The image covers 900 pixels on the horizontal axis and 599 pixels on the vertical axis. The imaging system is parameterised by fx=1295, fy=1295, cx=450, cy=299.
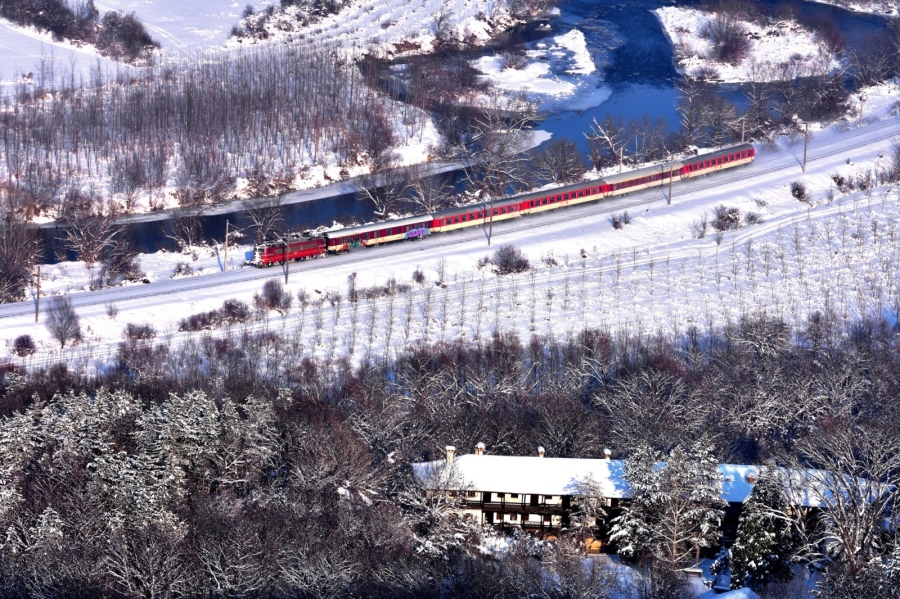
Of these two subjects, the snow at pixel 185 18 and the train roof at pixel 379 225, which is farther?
the snow at pixel 185 18

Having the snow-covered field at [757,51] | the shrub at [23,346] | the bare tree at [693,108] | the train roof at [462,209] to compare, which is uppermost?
the snow-covered field at [757,51]

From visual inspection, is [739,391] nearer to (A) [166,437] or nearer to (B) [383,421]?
(B) [383,421]

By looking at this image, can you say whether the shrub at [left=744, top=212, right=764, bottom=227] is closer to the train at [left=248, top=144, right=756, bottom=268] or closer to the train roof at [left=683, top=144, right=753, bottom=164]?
the train at [left=248, top=144, right=756, bottom=268]

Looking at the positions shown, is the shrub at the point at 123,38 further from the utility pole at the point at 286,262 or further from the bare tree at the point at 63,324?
the bare tree at the point at 63,324

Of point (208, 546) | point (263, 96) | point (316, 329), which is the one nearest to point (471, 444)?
point (208, 546)

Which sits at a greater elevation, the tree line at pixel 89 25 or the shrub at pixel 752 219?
the tree line at pixel 89 25

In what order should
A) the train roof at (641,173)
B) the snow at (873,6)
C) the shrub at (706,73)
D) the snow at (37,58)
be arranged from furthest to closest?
the snow at (873,6) < the shrub at (706,73) < the snow at (37,58) < the train roof at (641,173)

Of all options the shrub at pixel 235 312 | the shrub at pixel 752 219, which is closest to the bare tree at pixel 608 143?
the shrub at pixel 752 219
